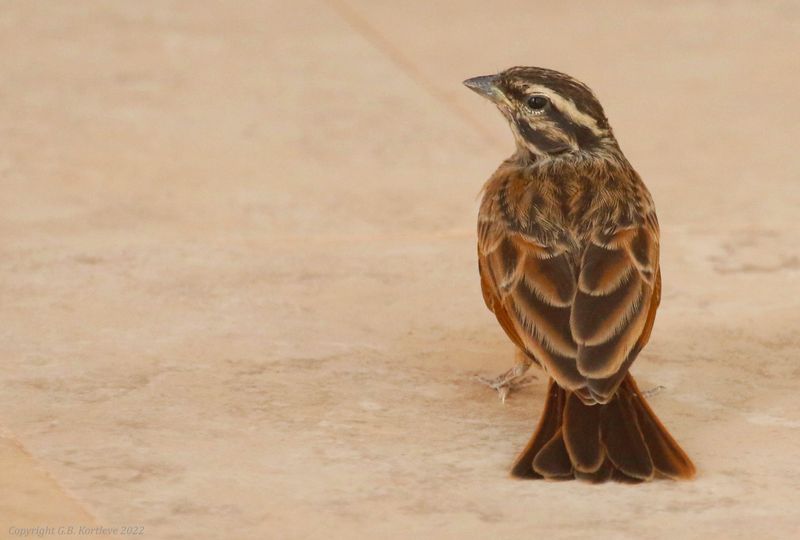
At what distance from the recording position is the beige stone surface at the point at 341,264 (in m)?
4.34

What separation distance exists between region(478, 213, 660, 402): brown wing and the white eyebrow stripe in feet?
1.39

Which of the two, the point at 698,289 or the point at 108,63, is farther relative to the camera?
the point at 108,63

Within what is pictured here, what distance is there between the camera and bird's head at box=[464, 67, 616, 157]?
5.16 meters

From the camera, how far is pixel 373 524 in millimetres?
4176

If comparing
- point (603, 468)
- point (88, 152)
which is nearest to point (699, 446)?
point (603, 468)

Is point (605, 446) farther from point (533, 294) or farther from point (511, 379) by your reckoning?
point (511, 379)

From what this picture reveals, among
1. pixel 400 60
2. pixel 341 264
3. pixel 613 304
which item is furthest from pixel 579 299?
pixel 400 60

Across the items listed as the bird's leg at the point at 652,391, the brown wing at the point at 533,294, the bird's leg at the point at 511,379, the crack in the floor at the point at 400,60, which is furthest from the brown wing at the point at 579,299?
the crack in the floor at the point at 400,60

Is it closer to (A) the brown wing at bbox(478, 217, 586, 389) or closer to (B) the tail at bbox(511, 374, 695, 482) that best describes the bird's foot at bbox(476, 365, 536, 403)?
(A) the brown wing at bbox(478, 217, 586, 389)

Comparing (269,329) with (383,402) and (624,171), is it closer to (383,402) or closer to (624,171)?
(383,402)

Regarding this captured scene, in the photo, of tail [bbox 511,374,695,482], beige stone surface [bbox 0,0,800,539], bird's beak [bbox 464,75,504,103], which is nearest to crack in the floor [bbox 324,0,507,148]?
beige stone surface [bbox 0,0,800,539]

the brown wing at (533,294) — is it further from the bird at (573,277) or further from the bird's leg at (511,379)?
the bird's leg at (511,379)

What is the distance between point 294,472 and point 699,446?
1073mm

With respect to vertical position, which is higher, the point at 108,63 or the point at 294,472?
the point at 108,63
